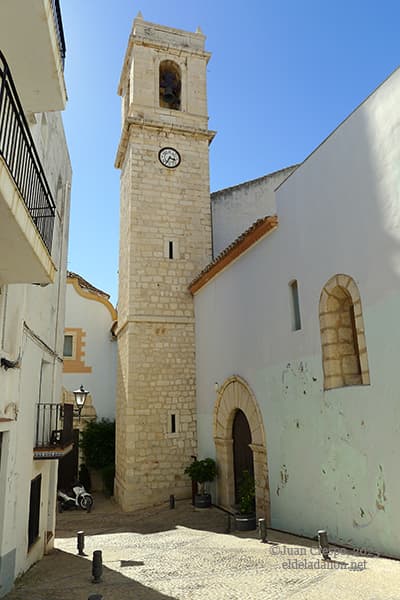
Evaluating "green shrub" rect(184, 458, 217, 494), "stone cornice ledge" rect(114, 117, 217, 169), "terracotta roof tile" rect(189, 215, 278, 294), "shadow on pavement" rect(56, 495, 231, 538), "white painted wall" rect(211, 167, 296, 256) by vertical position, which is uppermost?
"stone cornice ledge" rect(114, 117, 217, 169)

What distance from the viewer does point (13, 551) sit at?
5043mm

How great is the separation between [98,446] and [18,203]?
484 inches

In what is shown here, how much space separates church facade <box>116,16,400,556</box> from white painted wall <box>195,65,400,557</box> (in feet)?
0.08

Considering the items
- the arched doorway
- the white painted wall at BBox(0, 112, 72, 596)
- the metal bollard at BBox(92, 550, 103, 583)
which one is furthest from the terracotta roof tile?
the metal bollard at BBox(92, 550, 103, 583)

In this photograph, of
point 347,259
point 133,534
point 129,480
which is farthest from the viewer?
point 129,480

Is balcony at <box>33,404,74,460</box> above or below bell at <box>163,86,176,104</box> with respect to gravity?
below

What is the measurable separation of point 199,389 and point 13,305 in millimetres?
7534

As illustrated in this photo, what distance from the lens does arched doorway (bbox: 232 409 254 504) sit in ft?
31.0

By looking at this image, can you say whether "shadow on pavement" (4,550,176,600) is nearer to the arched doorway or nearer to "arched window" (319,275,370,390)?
"arched window" (319,275,370,390)

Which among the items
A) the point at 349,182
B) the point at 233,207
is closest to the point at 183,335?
the point at 233,207

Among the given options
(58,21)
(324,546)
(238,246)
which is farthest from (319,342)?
(58,21)

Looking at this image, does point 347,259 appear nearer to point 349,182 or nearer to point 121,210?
Result: point 349,182

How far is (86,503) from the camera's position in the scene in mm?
11953

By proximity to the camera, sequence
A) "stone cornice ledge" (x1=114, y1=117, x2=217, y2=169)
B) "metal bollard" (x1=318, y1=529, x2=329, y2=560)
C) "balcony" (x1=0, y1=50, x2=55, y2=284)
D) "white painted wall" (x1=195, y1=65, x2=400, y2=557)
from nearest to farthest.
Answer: "balcony" (x1=0, y1=50, x2=55, y2=284) < "metal bollard" (x1=318, y1=529, x2=329, y2=560) < "white painted wall" (x1=195, y1=65, x2=400, y2=557) < "stone cornice ledge" (x1=114, y1=117, x2=217, y2=169)
